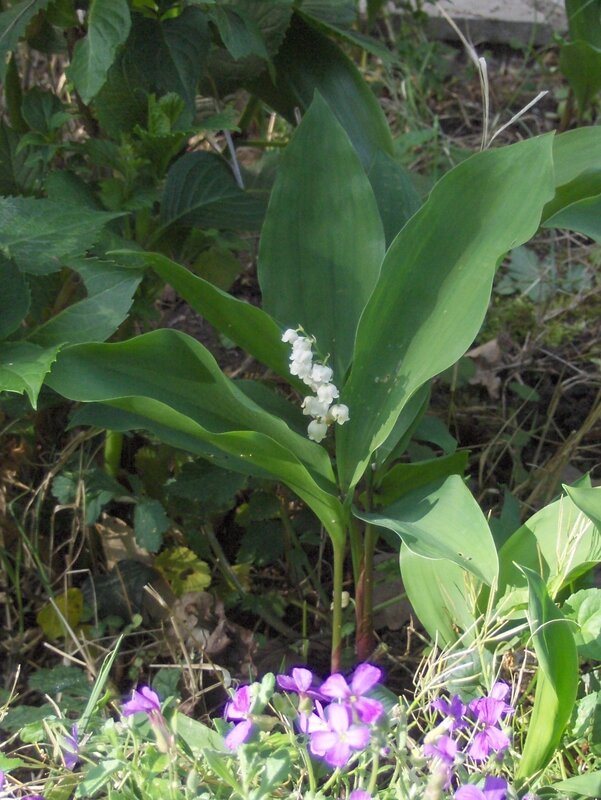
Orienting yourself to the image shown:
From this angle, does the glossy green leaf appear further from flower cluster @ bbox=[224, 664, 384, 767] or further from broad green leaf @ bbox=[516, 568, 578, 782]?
flower cluster @ bbox=[224, 664, 384, 767]

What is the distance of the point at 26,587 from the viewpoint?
1410 millimetres

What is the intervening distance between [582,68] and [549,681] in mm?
1441

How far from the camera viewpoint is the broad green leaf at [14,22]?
109 cm

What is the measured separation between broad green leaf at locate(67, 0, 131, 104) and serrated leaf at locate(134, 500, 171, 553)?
1.81 feet

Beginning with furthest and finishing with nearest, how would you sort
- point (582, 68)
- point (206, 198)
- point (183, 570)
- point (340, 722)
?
point (582, 68)
point (183, 570)
point (206, 198)
point (340, 722)

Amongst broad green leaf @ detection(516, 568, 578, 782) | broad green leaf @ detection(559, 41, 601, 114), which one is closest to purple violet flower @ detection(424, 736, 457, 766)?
broad green leaf @ detection(516, 568, 578, 782)

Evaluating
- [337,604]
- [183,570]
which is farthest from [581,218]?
[183,570]

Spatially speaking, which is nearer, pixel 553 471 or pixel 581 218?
pixel 581 218

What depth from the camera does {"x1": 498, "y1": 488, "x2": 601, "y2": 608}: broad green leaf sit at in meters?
0.97

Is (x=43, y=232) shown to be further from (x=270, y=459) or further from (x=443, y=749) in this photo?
(x=443, y=749)

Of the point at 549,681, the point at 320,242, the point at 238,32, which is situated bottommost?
the point at 549,681

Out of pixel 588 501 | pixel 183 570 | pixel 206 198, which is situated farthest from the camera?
pixel 183 570

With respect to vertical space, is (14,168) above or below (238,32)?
below

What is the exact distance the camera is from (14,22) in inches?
43.5
